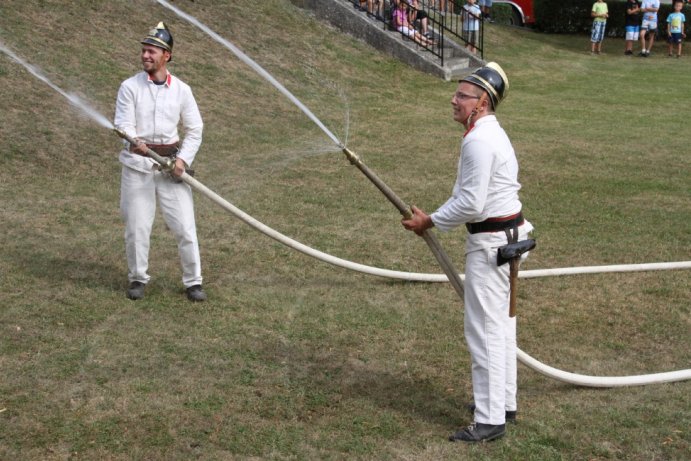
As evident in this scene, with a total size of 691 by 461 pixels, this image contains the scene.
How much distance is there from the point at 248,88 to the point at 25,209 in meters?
6.57

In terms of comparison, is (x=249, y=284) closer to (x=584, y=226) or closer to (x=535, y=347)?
(x=535, y=347)

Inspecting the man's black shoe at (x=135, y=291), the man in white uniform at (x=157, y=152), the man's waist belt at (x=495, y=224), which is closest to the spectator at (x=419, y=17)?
the man in white uniform at (x=157, y=152)

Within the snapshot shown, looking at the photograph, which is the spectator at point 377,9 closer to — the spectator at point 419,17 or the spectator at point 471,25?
the spectator at point 419,17

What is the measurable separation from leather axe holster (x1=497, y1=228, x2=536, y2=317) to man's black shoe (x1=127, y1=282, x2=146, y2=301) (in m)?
3.39

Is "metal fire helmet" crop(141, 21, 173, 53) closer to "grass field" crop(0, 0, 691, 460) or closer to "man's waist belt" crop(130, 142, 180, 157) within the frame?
"man's waist belt" crop(130, 142, 180, 157)

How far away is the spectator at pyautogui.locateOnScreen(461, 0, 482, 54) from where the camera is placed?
2138 cm

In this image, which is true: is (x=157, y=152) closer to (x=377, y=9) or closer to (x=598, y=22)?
(x=377, y=9)

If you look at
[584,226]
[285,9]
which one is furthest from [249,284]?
[285,9]

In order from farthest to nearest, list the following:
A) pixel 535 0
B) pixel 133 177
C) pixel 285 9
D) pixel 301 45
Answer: pixel 535 0, pixel 285 9, pixel 301 45, pixel 133 177

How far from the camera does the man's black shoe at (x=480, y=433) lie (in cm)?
535

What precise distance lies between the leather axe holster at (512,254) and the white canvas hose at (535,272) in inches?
24.2

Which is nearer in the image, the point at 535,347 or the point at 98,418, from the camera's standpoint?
the point at 98,418

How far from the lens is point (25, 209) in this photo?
970cm

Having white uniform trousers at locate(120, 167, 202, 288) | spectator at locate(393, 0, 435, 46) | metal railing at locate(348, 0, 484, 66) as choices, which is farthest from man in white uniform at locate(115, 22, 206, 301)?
spectator at locate(393, 0, 435, 46)
